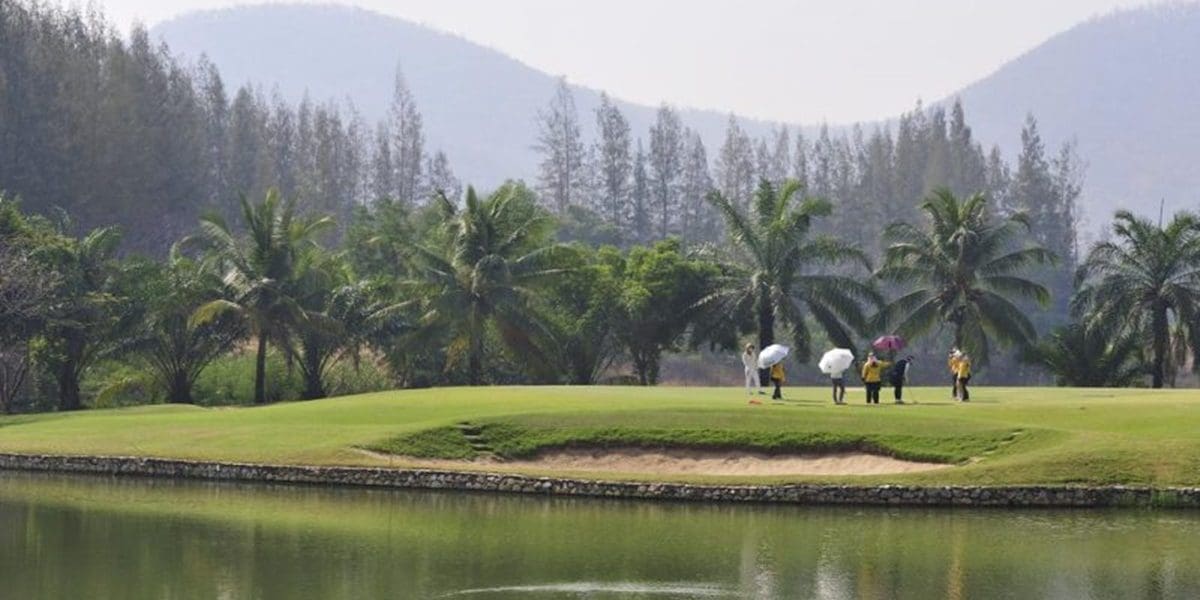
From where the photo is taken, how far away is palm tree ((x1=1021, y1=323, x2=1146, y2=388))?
70375mm

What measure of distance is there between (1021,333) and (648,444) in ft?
108

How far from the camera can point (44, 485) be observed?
139ft

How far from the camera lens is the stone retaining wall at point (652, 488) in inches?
1489

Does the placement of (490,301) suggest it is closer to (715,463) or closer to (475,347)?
(475,347)

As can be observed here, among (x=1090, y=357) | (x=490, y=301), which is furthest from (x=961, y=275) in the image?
(x=490, y=301)

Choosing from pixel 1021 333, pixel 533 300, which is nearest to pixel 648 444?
pixel 533 300

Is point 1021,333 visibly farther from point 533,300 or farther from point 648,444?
point 648,444

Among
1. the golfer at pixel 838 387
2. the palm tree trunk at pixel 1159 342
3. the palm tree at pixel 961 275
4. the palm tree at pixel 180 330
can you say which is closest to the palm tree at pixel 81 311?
the palm tree at pixel 180 330

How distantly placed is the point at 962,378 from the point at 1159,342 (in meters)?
23.5

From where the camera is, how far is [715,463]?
42469mm

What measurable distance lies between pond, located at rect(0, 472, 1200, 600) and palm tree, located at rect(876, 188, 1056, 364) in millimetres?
36079

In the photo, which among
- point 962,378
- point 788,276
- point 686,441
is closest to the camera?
point 686,441

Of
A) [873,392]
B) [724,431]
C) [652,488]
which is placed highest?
[873,392]

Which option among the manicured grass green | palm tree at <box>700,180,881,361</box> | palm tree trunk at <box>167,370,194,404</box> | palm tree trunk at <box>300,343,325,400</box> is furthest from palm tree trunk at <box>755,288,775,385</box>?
palm tree trunk at <box>167,370,194,404</box>
